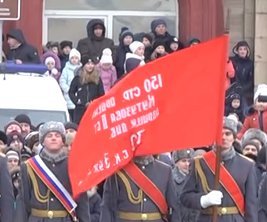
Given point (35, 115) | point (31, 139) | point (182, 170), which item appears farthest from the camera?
point (35, 115)

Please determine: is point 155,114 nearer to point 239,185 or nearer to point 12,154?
point 239,185

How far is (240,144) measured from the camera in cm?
1664

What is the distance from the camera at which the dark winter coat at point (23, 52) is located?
22.5 m

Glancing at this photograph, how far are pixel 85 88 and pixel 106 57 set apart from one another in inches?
49.7

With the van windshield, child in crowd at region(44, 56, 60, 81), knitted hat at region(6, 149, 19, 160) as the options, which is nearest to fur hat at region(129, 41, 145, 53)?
child in crowd at region(44, 56, 60, 81)

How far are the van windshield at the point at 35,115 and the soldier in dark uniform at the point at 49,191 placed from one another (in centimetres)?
325

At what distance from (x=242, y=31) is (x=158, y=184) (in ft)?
33.5

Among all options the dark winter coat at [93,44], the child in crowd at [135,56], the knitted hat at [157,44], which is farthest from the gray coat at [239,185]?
the dark winter coat at [93,44]

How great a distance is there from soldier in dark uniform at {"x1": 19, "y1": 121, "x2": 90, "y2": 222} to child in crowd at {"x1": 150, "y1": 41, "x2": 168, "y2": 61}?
7626 mm

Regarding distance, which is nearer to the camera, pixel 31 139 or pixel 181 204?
pixel 181 204

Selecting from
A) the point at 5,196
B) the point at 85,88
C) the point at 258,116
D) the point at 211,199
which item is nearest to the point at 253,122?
the point at 258,116

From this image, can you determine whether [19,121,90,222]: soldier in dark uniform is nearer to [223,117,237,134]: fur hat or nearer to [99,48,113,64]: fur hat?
[223,117,237,134]: fur hat

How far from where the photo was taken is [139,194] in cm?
1530

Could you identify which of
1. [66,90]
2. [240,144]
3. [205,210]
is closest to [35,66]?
[66,90]
